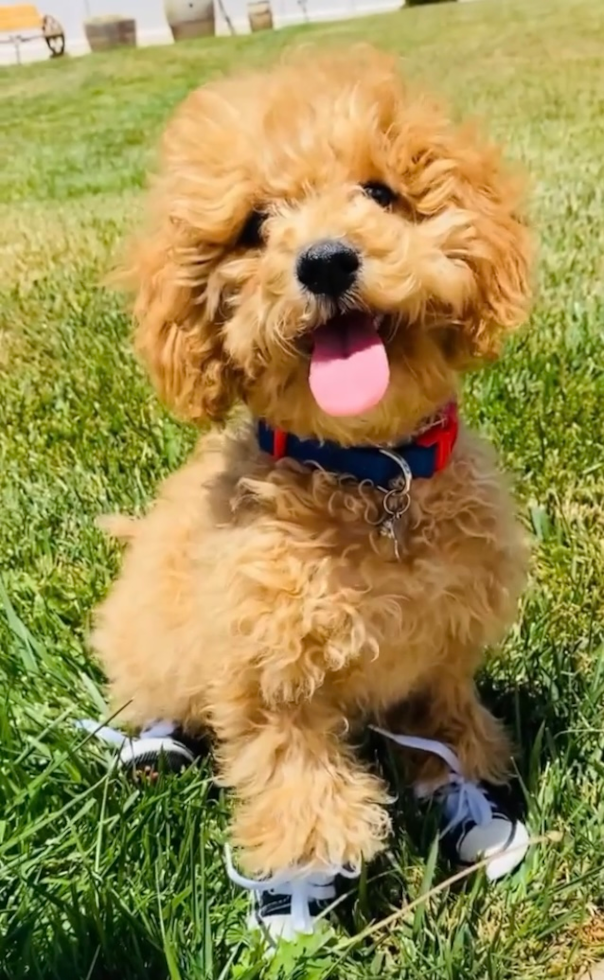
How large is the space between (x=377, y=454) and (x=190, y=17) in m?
24.4

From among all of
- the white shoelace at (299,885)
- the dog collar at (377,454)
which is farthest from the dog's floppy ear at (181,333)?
the white shoelace at (299,885)

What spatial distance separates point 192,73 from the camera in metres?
16.1

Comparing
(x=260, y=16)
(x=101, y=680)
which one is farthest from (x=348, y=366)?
(x=260, y=16)

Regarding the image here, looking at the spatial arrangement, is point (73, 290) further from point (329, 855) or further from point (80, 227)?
point (329, 855)

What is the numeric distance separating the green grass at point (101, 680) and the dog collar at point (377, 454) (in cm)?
62

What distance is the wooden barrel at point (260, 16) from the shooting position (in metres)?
24.3

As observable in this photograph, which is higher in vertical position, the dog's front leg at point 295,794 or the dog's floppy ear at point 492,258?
the dog's floppy ear at point 492,258

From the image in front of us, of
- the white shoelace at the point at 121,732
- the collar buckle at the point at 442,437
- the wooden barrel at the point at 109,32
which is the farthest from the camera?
the wooden barrel at the point at 109,32

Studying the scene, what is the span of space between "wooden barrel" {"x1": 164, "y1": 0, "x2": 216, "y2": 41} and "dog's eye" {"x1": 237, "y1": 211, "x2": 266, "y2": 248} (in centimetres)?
2376

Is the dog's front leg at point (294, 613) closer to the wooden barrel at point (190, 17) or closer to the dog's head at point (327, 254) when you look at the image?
the dog's head at point (327, 254)

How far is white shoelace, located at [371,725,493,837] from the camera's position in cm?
225

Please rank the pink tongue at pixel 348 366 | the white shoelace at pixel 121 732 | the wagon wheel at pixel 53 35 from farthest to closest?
the wagon wheel at pixel 53 35 < the white shoelace at pixel 121 732 < the pink tongue at pixel 348 366

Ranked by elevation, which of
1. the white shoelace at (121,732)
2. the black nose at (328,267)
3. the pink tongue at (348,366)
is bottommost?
the white shoelace at (121,732)

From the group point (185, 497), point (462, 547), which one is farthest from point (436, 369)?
point (185, 497)
